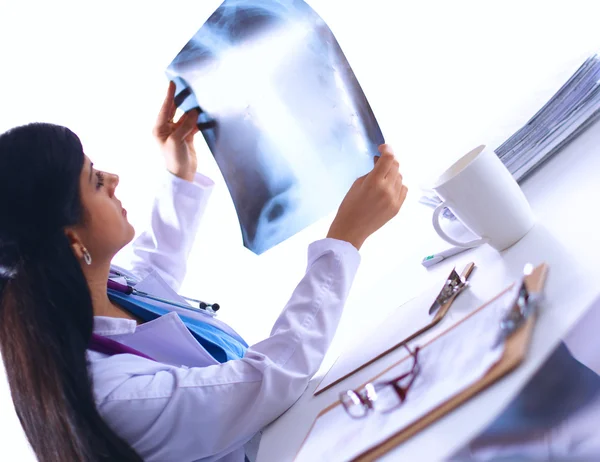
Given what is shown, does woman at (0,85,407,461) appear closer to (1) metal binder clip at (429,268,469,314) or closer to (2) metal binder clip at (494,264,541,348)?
(1) metal binder clip at (429,268,469,314)

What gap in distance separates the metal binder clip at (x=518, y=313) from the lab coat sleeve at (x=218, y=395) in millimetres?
328

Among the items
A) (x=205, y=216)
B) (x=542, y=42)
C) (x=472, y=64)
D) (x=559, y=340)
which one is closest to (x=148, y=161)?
(x=205, y=216)

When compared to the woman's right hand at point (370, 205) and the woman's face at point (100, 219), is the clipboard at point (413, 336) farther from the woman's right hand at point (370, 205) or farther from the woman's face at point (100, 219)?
the woman's face at point (100, 219)

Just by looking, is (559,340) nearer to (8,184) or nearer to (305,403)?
(305,403)

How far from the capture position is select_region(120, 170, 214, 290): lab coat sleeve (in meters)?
1.20

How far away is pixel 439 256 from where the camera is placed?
0.85m

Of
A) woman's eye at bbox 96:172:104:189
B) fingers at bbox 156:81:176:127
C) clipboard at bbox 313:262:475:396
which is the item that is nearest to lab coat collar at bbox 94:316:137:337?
woman's eye at bbox 96:172:104:189

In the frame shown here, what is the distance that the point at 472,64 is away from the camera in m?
1.12

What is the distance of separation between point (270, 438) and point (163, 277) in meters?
0.58

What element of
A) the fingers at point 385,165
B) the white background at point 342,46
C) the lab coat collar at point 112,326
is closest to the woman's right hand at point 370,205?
the fingers at point 385,165

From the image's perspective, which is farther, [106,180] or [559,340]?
[106,180]

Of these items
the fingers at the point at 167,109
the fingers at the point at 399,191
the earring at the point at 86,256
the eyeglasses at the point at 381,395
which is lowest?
the eyeglasses at the point at 381,395

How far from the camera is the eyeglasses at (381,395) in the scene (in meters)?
0.52

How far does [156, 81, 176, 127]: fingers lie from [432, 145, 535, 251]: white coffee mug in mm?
595
